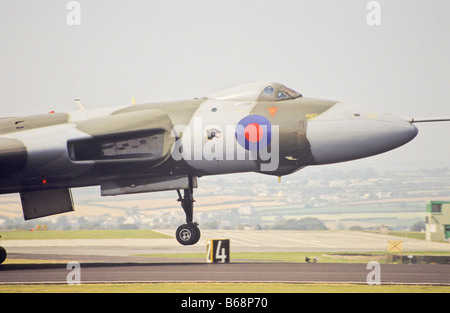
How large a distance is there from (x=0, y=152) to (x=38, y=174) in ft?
4.09

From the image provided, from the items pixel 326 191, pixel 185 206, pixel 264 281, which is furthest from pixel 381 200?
pixel 264 281

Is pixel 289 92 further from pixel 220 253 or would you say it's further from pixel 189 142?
pixel 220 253

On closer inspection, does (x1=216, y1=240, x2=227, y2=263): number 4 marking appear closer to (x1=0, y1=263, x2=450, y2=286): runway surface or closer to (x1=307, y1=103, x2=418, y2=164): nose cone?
(x1=0, y1=263, x2=450, y2=286): runway surface

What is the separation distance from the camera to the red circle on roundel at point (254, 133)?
1730 cm

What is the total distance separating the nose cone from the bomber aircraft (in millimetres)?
26

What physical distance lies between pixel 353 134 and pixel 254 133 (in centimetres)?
268

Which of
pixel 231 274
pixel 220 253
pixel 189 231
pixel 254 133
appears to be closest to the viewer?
pixel 231 274

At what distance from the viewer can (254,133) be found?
17.3 meters

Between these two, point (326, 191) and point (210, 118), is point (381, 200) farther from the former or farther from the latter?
point (210, 118)

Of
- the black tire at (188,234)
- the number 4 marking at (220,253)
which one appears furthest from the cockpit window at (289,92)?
the number 4 marking at (220,253)

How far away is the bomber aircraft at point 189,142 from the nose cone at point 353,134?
0.03 metres

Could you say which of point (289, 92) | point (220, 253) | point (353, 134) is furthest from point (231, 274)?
point (220, 253)

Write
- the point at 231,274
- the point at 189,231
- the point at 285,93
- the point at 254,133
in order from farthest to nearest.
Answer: the point at 189,231 → the point at 285,93 → the point at 254,133 → the point at 231,274

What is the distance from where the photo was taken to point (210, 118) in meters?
18.1
